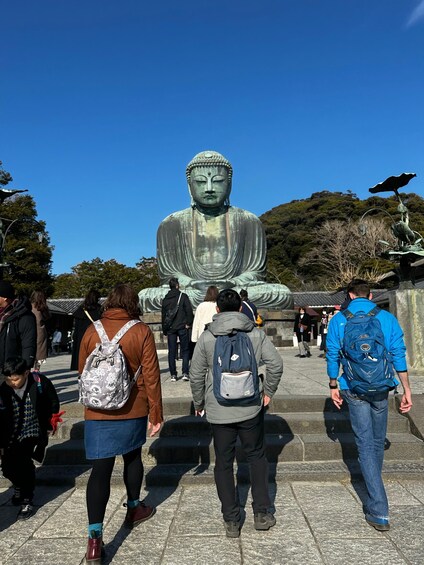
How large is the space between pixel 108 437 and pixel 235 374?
31.1 inches

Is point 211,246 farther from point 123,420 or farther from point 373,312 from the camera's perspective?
point 123,420

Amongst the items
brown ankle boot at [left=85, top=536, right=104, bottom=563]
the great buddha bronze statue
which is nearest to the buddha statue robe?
the great buddha bronze statue

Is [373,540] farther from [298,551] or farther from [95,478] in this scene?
[95,478]

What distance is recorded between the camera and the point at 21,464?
3.28m

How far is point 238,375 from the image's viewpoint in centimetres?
272

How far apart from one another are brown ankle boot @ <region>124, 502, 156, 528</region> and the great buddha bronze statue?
10798mm

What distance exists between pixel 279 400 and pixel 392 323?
7.19 feet

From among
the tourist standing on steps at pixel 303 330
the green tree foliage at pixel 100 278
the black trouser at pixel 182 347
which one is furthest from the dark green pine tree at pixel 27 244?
the black trouser at pixel 182 347

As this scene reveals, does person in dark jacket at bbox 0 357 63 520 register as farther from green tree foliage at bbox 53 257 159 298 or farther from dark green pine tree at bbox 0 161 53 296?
green tree foliage at bbox 53 257 159 298

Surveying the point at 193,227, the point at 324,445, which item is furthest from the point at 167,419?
the point at 193,227

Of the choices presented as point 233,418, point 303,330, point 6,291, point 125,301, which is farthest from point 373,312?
point 303,330

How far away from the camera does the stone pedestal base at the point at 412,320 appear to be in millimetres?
7438

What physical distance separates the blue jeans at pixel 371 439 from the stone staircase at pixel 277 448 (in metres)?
0.95

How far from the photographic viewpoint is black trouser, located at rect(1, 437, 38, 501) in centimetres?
323
